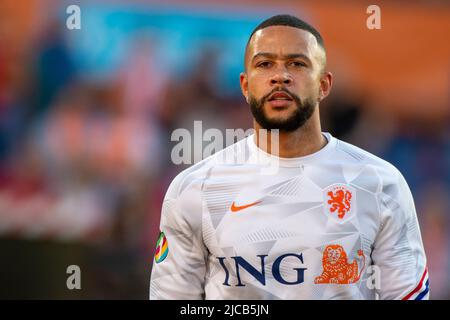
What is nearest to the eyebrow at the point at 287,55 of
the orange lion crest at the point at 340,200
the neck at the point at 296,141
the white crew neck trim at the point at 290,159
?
the neck at the point at 296,141

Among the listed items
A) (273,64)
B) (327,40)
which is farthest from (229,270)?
(327,40)

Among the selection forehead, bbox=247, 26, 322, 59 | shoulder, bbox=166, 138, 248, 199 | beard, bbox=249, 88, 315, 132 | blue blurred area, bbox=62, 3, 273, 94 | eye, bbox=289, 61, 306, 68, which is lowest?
shoulder, bbox=166, 138, 248, 199

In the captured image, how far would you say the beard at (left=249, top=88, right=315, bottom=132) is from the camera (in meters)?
3.30

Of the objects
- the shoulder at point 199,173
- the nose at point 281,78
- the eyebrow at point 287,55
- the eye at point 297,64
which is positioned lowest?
the shoulder at point 199,173

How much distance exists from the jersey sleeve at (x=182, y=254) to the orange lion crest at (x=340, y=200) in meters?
0.61

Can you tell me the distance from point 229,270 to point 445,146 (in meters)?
3.97

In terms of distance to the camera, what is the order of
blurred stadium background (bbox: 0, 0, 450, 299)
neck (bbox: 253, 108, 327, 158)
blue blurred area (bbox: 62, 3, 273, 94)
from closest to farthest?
neck (bbox: 253, 108, 327, 158)
blurred stadium background (bbox: 0, 0, 450, 299)
blue blurred area (bbox: 62, 3, 273, 94)

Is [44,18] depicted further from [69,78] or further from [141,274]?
[141,274]

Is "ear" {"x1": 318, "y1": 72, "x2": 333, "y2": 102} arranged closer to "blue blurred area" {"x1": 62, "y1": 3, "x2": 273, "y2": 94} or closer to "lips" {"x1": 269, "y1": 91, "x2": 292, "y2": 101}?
"lips" {"x1": 269, "y1": 91, "x2": 292, "y2": 101}

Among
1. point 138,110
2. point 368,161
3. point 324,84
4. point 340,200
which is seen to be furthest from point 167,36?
point 340,200

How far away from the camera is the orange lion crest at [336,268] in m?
3.16

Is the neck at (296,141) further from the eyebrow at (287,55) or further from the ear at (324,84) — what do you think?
the eyebrow at (287,55)

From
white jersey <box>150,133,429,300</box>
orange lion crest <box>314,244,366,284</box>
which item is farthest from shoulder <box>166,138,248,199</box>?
orange lion crest <box>314,244,366,284</box>

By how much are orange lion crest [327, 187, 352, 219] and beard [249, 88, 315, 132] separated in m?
0.34
